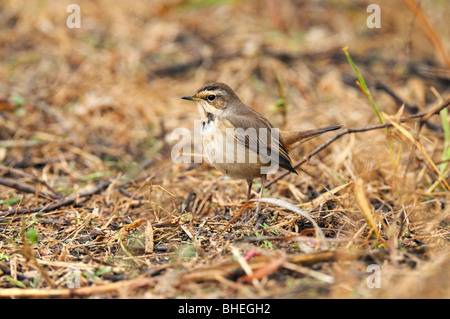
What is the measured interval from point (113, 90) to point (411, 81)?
15.8 ft

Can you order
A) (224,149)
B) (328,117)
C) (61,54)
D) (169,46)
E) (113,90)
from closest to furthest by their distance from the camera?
(224,149) < (328,117) < (113,90) < (61,54) < (169,46)

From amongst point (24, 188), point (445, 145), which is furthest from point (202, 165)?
point (445, 145)

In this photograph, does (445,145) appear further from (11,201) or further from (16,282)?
(11,201)

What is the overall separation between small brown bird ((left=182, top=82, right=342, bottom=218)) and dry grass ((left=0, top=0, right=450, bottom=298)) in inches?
17.8

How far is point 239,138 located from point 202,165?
125 cm

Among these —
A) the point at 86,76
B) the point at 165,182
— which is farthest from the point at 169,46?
the point at 165,182

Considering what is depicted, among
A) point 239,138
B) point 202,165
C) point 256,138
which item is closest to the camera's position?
point 239,138

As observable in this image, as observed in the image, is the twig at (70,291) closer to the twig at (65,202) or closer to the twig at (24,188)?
the twig at (65,202)

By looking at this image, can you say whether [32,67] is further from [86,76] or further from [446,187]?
[446,187]

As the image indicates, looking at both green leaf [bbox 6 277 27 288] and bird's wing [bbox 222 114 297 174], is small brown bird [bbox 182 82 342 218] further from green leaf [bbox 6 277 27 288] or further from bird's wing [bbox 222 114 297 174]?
green leaf [bbox 6 277 27 288]

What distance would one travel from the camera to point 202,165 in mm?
5836

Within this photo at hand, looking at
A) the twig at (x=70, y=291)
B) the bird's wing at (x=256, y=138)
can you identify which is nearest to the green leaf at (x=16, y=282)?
the twig at (x=70, y=291)

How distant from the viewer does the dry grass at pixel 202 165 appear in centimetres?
336

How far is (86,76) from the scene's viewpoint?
786cm
